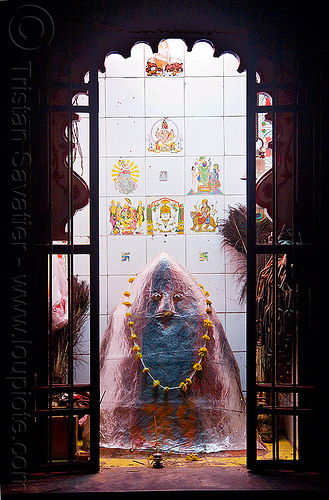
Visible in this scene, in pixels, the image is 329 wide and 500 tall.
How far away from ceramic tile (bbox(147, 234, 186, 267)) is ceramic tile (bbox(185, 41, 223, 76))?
171cm

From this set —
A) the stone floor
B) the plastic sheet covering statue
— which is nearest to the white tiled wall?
the plastic sheet covering statue

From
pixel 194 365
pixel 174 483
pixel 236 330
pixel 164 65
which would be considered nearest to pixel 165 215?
pixel 236 330

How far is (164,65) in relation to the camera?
5496mm

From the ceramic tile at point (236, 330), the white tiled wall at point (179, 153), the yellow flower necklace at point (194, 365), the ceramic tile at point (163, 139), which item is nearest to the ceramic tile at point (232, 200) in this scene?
the white tiled wall at point (179, 153)

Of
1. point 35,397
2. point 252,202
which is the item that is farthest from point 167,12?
point 35,397

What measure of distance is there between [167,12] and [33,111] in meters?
0.94

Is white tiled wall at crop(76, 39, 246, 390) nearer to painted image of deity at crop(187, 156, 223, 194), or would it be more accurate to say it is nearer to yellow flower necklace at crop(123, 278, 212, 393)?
painted image of deity at crop(187, 156, 223, 194)

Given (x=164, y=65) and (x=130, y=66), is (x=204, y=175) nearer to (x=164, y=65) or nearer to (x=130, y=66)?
(x=164, y=65)

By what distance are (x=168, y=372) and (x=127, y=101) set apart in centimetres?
292

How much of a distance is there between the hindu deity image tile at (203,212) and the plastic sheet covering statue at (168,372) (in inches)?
39.5

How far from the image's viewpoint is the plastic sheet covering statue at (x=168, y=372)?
3.71 m

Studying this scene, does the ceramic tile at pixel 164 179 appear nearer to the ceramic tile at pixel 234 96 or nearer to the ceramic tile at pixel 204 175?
the ceramic tile at pixel 204 175

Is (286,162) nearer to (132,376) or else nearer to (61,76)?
(61,76)

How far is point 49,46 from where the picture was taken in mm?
2889
